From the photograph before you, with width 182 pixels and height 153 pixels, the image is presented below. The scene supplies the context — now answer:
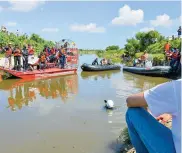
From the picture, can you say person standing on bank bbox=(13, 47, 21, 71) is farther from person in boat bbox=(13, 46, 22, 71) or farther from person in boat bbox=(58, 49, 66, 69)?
person in boat bbox=(58, 49, 66, 69)

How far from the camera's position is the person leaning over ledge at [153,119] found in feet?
6.57

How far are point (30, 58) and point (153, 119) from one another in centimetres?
1413

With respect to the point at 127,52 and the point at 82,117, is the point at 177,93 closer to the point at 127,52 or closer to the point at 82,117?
the point at 82,117

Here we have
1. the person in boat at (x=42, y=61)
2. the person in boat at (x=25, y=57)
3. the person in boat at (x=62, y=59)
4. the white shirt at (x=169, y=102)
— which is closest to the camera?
the white shirt at (x=169, y=102)

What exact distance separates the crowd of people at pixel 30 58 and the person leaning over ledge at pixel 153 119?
43.5 ft

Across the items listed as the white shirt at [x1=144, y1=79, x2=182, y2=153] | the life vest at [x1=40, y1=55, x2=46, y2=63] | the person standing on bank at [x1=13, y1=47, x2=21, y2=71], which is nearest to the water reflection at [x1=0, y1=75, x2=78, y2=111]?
the person standing on bank at [x1=13, y1=47, x2=21, y2=71]

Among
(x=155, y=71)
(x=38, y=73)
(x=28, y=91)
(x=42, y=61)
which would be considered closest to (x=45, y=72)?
(x=38, y=73)

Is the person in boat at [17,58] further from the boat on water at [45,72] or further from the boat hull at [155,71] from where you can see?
the boat hull at [155,71]

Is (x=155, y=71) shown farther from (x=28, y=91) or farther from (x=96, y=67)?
(x=28, y=91)

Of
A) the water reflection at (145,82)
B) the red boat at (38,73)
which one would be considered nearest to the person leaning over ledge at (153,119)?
the water reflection at (145,82)

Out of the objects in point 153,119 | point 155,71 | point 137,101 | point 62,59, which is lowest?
point 155,71

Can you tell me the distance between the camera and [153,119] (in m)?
2.38

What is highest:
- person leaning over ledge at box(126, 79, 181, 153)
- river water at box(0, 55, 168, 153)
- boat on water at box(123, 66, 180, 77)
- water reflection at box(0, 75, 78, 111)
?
person leaning over ledge at box(126, 79, 181, 153)

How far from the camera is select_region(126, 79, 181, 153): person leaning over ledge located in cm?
200
